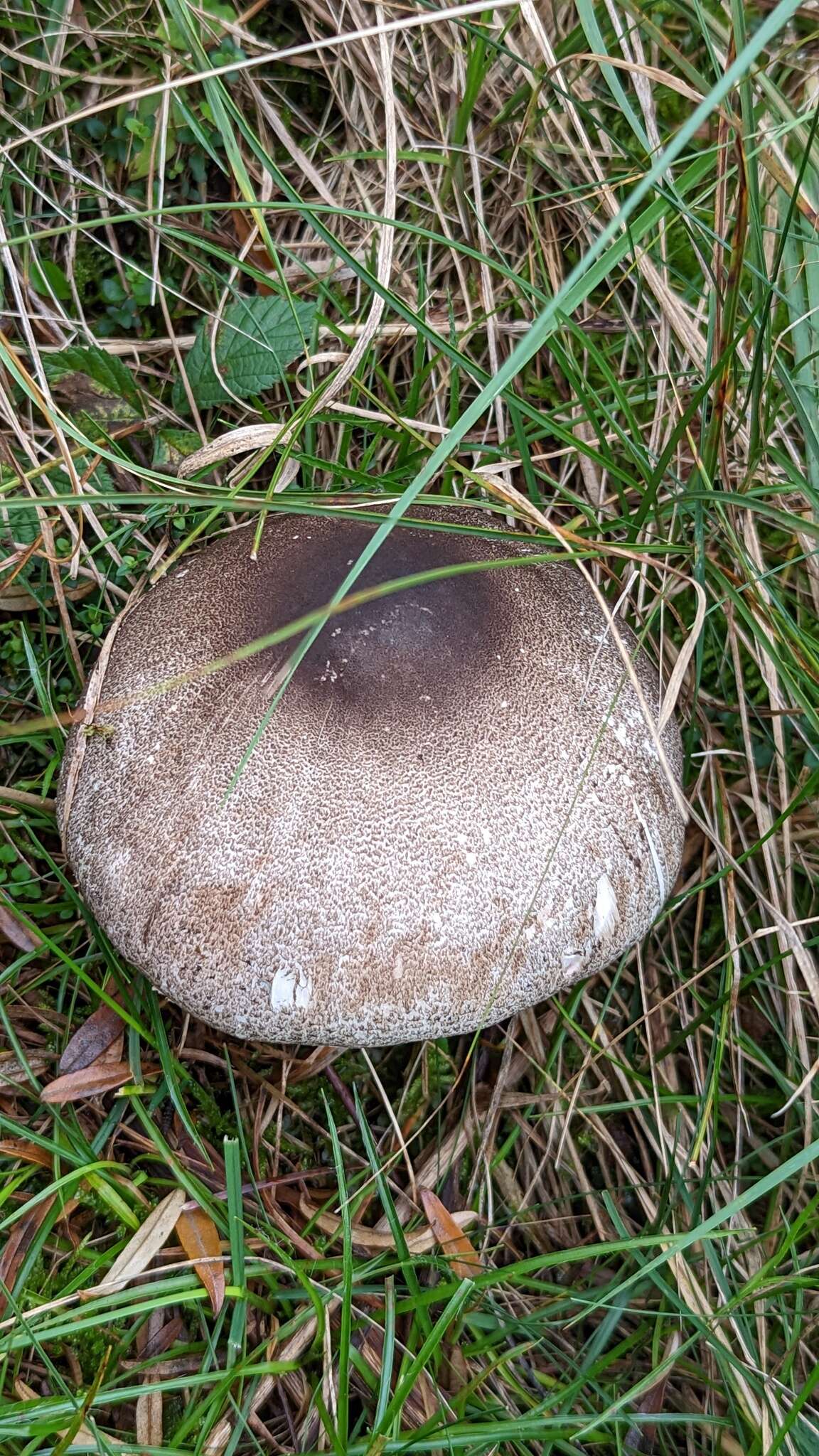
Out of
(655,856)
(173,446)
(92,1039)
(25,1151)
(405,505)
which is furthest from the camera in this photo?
(173,446)

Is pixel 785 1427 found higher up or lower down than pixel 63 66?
lower down

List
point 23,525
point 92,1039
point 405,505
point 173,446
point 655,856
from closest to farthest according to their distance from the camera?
point 405,505 → point 655,856 → point 92,1039 → point 23,525 → point 173,446

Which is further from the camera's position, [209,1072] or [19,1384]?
[209,1072]

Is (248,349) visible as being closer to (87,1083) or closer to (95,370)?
(95,370)

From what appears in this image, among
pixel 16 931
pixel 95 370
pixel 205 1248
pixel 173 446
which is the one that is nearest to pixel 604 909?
pixel 205 1248

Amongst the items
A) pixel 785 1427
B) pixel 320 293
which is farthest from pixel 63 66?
pixel 785 1427

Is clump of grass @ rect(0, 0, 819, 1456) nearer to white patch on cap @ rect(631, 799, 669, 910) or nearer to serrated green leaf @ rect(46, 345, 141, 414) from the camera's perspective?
serrated green leaf @ rect(46, 345, 141, 414)

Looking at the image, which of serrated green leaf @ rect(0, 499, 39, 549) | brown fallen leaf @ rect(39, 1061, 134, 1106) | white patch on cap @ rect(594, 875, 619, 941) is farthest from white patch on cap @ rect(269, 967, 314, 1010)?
serrated green leaf @ rect(0, 499, 39, 549)

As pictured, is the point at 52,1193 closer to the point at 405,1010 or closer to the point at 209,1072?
the point at 209,1072
